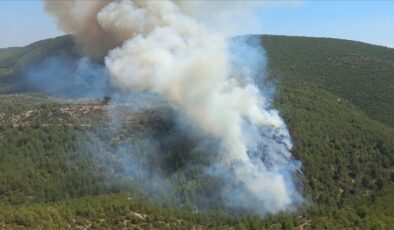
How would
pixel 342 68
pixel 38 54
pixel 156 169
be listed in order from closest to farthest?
pixel 156 169 < pixel 342 68 < pixel 38 54

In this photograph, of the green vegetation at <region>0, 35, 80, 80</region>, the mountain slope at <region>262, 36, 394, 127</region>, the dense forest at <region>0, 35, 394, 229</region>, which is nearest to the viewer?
the dense forest at <region>0, 35, 394, 229</region>

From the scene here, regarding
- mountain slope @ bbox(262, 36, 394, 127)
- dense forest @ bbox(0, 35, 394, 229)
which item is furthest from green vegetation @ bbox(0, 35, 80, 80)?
dense forest @ bbox(0, 35, 394, 229)

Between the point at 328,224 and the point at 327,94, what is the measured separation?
5884 cm

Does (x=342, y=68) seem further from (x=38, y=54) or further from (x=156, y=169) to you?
(x=38, y=54)

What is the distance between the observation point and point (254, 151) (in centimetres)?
6712

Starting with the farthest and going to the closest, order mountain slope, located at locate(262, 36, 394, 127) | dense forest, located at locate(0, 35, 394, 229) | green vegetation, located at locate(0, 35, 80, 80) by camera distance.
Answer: green vegetation, located at locate(0, 35, 80, 80), mountain slope, located at locate(262, 36, 394, 127), dense forest, located at locate(0, 35, 394, 229)

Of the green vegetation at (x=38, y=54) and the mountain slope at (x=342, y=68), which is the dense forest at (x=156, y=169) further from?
the green vegetation at (x=38, y=54)

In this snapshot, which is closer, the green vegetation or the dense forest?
the dense forest

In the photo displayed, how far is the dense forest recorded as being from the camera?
181ft

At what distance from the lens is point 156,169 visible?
68125 millimetres

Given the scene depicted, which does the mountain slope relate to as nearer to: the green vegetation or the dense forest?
the dense forest

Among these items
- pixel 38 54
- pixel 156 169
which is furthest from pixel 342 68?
pixel 38 54

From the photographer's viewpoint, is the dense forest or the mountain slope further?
the mountain slope

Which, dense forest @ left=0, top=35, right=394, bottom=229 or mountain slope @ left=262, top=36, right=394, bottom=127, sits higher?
mountain slope @ left=262, top=36, right=394, bottom=127
